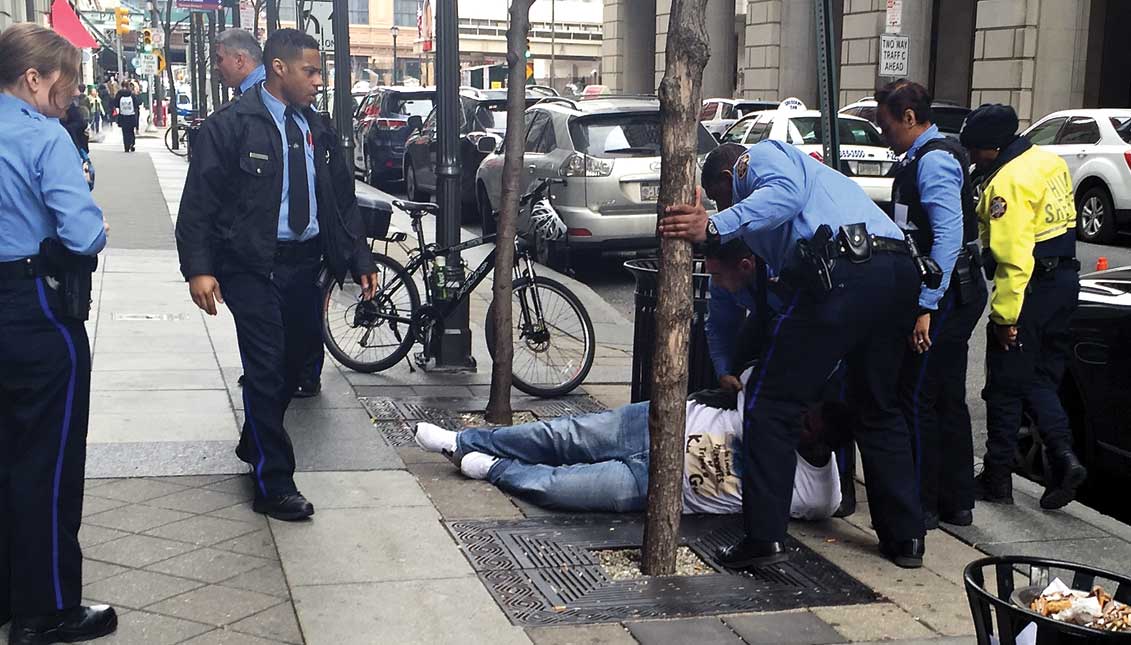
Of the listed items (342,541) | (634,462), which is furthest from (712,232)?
(342,541)

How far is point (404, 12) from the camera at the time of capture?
108 meters

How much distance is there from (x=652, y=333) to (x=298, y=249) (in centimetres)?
186

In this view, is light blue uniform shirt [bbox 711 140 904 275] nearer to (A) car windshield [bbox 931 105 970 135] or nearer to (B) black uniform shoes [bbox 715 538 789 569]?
(B) black uniform shoes [bbox 715 538 789 569]

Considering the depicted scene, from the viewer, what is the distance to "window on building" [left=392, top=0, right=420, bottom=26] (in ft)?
350

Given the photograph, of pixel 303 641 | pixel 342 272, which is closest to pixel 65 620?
pixel 303 641

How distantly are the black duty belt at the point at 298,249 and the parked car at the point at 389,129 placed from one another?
17.0 metres

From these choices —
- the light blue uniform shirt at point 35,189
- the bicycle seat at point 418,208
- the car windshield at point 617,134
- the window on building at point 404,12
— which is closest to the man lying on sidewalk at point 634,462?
the light blue uniform shirt at point 35,189

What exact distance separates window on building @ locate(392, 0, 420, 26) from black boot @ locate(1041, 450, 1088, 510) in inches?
4099

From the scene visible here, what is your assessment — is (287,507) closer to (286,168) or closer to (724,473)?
(286,168)

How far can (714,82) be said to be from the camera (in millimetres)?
42531

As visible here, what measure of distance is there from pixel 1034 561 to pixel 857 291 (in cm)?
193

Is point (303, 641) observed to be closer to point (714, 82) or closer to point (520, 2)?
point (520, 2)

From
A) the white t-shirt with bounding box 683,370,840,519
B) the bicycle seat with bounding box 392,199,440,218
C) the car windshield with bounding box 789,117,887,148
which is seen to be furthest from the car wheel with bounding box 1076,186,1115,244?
the white t-shirt with bounding box 683,370,840,519

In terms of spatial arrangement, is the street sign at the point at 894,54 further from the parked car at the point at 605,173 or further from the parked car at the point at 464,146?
the parked car at the point at 605,173
